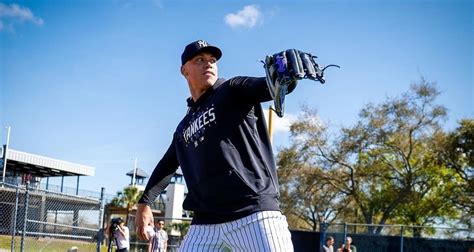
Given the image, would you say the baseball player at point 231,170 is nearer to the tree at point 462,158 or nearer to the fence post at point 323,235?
the fence post at point 323,235

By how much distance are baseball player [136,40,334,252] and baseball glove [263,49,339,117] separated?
2 centimetres

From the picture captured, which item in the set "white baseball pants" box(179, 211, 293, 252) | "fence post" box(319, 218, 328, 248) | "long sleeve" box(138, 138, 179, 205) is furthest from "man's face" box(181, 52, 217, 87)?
"fence post" box(319, 218, 328, 248)

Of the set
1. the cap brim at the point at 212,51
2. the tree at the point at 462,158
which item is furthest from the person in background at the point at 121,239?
the tree at the point at 462,158

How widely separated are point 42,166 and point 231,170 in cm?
4767

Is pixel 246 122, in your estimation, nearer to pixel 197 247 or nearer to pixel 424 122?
pixel 197 247

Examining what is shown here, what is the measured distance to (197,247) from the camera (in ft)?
10.8

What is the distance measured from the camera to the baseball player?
3084 mm

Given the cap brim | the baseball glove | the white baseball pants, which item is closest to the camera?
the baseball glove

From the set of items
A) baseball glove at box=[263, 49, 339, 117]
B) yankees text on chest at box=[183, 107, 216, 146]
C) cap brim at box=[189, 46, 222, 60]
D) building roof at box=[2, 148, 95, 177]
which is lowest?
yankees text on chest at box=[183, 107, 216, 146]

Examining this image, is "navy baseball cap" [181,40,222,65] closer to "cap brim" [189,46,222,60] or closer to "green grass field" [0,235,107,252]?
"cap brim" [189,46,222,60]

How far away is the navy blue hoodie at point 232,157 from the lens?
311cm

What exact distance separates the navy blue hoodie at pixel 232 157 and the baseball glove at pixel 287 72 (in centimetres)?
14

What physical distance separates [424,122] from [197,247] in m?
34.7

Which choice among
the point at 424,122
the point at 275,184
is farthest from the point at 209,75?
the point at 424,122
